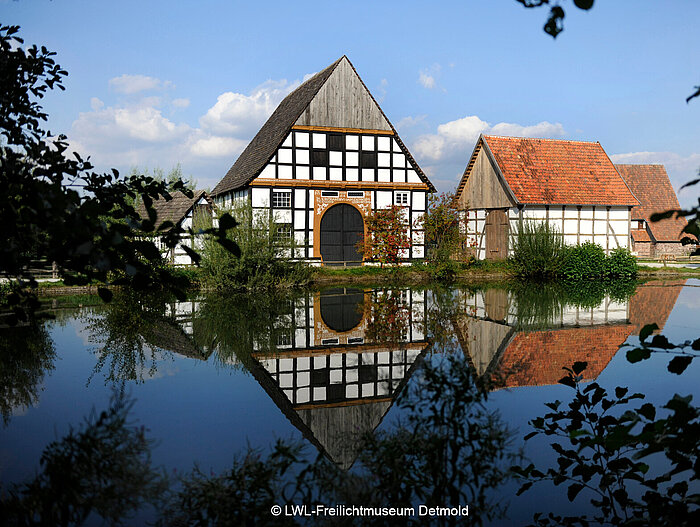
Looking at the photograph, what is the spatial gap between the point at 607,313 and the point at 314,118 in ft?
50.9

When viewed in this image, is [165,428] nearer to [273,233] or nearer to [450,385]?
[450,385]

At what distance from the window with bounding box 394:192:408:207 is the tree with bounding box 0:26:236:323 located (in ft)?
77.3

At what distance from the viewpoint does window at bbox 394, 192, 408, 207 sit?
89.5 ft

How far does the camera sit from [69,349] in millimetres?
9938

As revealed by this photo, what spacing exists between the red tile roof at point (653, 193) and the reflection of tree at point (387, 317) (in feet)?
85.9

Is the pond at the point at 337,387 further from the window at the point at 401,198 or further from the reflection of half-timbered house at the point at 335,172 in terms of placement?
the window at the point at 401,198

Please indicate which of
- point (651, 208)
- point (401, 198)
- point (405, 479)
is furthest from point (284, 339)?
point (651, 208)

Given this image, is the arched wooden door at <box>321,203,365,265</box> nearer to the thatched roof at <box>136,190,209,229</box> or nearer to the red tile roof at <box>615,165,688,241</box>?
the thatched roof at <box>136,190,209,229</box>

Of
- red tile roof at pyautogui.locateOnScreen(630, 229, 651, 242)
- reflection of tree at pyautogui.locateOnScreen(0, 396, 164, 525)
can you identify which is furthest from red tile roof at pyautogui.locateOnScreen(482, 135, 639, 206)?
reflection of tree at pyautogui.locateOnScreen(0, 396, 164, 525)

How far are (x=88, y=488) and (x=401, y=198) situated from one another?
80.7ft

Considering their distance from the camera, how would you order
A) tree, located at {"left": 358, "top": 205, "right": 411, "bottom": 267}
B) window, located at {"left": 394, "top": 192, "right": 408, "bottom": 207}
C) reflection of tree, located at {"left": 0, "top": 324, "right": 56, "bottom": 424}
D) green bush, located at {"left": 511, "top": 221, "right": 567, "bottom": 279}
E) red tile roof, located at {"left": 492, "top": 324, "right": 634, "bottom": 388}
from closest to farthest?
reflection of tree, located at {"left": 0, "top": 324, "right": 56, "bottom": 424}, red tile roof, located at {"left": 492, "top": 324, "right": 634, "bottom": 388}, green bush, located at {"left": 511, "top": 221, "right": 567, "bottom": 279}, tree, located at {"left": 358, "top": 205, "right": 411, "bottom": 267}, window, located at {"left": 394, "top": 192, "right": 408, "bottom": 207}

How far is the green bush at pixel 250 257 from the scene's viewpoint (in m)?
18.7

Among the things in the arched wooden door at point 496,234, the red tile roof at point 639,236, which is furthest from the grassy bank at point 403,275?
the red tile roof at point 639,236

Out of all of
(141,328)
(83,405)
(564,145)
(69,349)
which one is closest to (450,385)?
(83,405)
